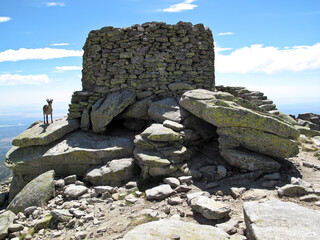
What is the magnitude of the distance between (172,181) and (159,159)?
4.26 feet

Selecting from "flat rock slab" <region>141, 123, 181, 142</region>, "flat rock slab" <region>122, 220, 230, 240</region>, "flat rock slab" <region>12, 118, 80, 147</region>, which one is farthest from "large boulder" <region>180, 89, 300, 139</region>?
"flat rock slab" <region>12, 118, 80, 147</region>

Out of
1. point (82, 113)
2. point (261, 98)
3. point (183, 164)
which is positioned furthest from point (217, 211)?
point (261, 98)

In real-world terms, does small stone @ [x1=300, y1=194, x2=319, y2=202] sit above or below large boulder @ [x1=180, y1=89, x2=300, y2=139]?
below

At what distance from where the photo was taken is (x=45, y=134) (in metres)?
13.2

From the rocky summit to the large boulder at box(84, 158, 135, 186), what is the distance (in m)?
0.05

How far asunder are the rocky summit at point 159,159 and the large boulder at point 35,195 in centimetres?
6

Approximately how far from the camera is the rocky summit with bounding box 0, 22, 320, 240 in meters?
7.09

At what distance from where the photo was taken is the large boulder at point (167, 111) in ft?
41.4

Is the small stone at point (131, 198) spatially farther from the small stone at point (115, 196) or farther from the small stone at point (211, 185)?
the small stone at point (211, 185)

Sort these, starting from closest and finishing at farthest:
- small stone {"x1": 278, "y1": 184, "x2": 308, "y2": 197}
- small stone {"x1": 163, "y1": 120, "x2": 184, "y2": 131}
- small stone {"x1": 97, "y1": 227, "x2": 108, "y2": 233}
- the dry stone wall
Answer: small stone {"x1": 97, "y1": 227, "x2": 108, "y2": 233} < small stone {"x1": 278, "y1": 184, "x2": 308, "y2": 197} < small stone {"x1": 163, "y1": 120, "x2": 184, "y2": 131} < the dry stone wall

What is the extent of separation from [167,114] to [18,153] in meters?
8.85

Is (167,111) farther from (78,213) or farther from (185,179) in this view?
(78,213)

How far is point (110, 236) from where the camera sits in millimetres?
6914

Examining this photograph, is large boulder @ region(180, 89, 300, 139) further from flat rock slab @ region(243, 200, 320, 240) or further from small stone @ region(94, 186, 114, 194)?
small stone @ region(94, 186, 114, 194)
